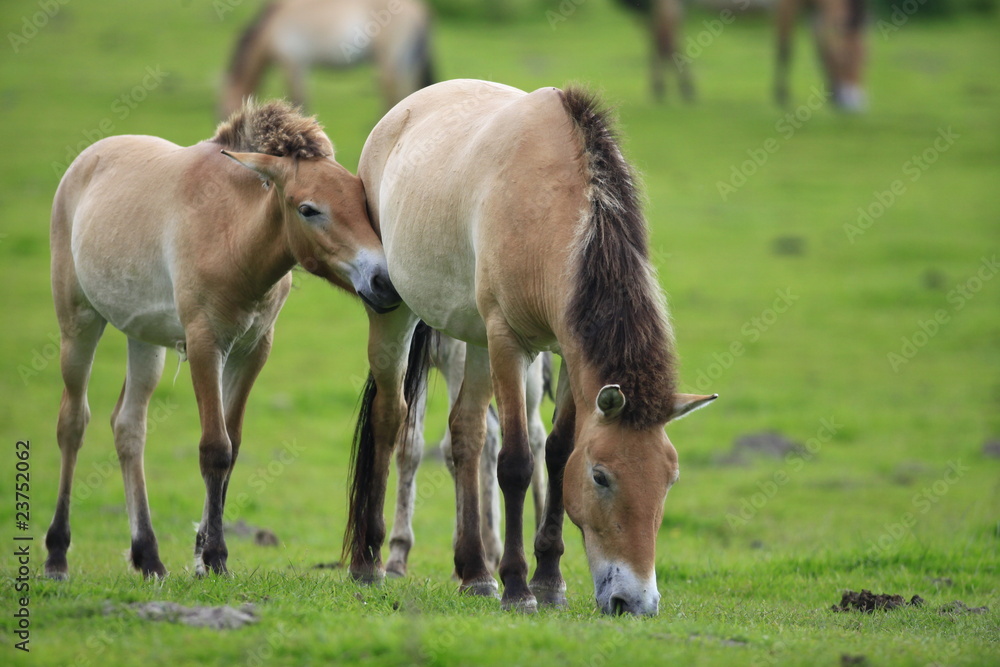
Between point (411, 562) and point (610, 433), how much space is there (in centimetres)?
386

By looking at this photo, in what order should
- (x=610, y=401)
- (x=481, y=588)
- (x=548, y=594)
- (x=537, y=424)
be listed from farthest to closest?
(x=537, y=424)
(x=481, y=588)
(x=548, y=594)
(x=610, y=401)

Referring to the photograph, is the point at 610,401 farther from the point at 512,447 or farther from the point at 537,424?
the point at 537,424

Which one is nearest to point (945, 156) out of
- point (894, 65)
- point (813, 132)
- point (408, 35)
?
point (813, 132)

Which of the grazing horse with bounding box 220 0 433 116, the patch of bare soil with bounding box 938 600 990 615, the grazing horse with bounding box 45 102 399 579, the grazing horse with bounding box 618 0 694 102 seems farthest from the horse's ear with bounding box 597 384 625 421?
the grazing horse with bounding box 618 0 694 102

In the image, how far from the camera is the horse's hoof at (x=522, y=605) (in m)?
5.32

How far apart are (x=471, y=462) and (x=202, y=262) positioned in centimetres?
196

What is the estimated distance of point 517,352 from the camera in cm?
551

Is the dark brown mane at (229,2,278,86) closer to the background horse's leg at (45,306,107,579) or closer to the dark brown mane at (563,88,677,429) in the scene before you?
the background horse's leg at (45,306,107,579)

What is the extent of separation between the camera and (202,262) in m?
6.31

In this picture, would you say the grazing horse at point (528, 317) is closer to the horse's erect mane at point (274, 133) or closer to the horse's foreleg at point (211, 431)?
the horse's erect mane at point (274, 133)

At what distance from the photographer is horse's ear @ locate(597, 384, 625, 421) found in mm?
4711

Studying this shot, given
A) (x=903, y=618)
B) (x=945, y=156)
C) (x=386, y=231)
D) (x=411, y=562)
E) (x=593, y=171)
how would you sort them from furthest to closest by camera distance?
(x=945, y=156)
(x=411, y=562)
(x=386, y=231)
(x=903, y=618)
(x=593, y=171)

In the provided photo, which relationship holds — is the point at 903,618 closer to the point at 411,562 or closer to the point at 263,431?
the point at 411,562

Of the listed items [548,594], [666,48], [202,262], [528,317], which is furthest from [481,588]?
[666,48]
